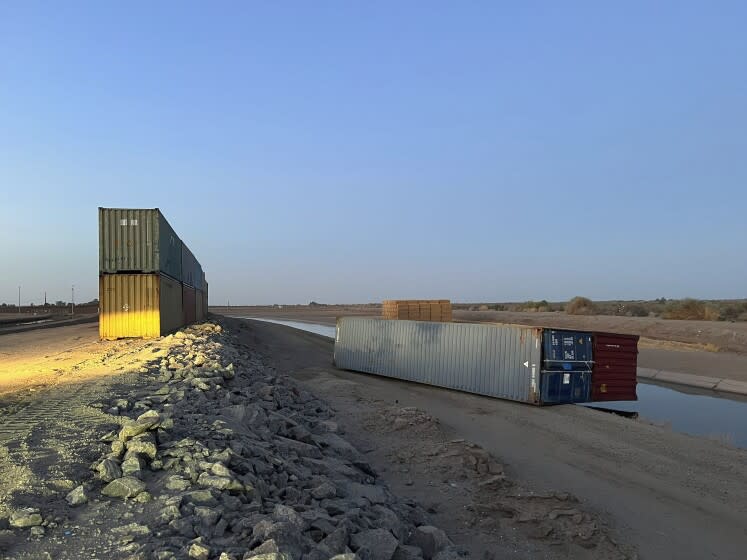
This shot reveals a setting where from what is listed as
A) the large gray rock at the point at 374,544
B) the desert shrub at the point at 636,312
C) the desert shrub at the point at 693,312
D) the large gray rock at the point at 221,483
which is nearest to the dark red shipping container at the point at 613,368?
the large gray rock at the point at 374,544

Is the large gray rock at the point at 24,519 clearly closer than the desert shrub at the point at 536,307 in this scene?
Yes

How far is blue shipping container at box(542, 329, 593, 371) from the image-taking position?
18.7 m

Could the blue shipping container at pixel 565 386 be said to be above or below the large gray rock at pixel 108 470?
below

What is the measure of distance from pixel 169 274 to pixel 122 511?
21305 mm

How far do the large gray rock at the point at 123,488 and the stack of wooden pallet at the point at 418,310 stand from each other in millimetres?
29816

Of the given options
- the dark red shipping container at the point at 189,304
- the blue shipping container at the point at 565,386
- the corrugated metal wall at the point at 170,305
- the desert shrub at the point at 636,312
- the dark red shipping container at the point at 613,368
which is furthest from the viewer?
the desert shrub at the point at 636,312

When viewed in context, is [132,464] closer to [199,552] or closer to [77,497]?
[77,497]

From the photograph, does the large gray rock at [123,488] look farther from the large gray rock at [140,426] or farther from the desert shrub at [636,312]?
the desert shrub at [636,312]

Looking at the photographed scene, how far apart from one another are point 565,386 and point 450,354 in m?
4.74

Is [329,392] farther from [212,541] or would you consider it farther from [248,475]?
[212,541]

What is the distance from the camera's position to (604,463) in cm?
1240

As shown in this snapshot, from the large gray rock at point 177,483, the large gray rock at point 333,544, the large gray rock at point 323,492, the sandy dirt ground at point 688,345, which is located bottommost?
the sandy dirt ground at point 688,345

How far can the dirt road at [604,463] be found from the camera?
888cm

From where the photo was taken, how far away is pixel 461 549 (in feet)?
23.0
